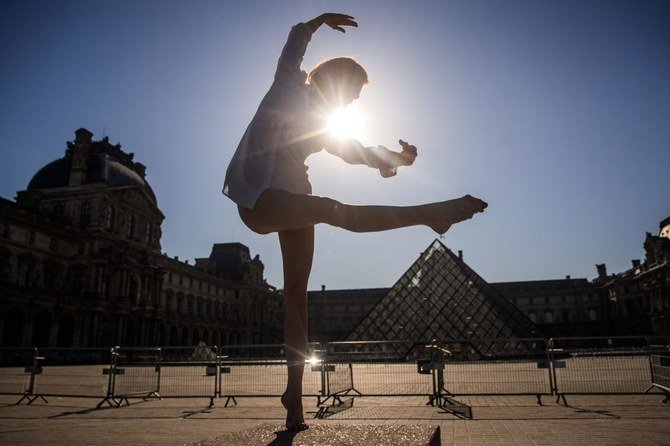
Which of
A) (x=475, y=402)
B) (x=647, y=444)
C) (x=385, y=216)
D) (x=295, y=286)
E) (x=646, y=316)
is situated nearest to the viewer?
(x=385, y=216)

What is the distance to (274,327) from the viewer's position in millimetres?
70312

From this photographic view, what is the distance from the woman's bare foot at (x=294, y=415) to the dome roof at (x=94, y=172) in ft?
134

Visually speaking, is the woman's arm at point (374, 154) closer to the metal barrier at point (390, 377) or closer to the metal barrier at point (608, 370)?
the metal barrier at point (390, 377)

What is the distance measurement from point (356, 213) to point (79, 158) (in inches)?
1664

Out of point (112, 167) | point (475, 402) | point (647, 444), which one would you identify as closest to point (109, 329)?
point (112, 167)

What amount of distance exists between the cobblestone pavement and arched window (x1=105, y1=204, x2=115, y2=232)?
30672 millimetres

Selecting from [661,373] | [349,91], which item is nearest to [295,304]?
[349,91]

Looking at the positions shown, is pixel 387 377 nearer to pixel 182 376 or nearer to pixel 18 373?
pixel 182 376

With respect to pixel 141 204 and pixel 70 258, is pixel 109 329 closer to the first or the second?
pixel 70 258

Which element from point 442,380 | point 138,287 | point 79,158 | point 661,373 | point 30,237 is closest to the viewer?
point 661,373

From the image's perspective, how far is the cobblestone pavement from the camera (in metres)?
4.07

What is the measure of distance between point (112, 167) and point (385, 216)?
43162mm

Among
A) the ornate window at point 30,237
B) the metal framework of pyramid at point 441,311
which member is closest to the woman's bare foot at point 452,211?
the metal framework of pyramid at point 441,311

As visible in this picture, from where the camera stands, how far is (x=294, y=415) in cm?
214
